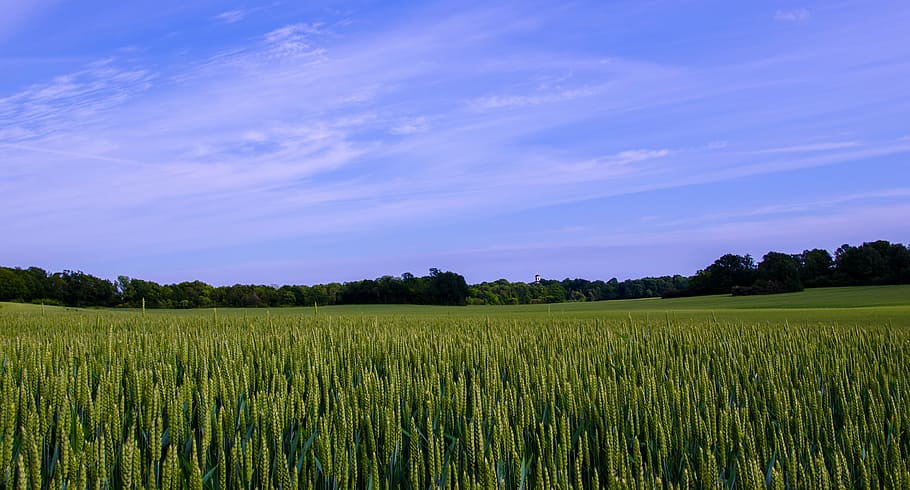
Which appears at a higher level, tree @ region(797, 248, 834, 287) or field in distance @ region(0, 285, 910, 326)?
tree @ region(797, 248, 834, 287)

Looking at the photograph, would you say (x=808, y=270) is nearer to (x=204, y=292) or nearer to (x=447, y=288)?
(x=447, y=288)

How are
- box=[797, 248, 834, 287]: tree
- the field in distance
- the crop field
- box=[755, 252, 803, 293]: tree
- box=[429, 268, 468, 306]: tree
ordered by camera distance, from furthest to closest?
box=[429, 268, 468, 306]: tree, box=[797, 248, 834, 287]: tree, box=[755, 252, 803, 293]: tree, the field in distance, the crop field

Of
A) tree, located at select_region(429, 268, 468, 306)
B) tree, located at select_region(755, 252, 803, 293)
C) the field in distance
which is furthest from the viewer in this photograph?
tree, located at select_region(429, 268, 468, 306)

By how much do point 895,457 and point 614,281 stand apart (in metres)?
55.8

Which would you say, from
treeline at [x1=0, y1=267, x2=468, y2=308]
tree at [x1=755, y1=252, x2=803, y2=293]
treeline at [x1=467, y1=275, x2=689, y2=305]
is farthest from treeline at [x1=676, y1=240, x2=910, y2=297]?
treeline at [x1=0, y1=267, x2=468, y2=308]

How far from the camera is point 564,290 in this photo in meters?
52.8

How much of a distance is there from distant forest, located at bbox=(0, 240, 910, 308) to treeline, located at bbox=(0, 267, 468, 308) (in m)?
0.05

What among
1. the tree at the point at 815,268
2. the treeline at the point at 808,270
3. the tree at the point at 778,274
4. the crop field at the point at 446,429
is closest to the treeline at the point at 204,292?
the treeline at the point at 808,270

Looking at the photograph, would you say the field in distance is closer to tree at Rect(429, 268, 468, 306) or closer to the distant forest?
the distant forest

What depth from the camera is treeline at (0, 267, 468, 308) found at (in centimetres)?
3988

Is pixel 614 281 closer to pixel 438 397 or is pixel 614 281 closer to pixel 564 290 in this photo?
pixel 564 290

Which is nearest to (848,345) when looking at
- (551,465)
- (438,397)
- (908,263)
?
(438,397)

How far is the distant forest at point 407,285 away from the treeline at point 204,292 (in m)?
0.05

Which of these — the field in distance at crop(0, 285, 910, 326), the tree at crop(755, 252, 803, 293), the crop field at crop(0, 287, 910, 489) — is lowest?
the field in distance at crop(0, 285, 910, 326)
